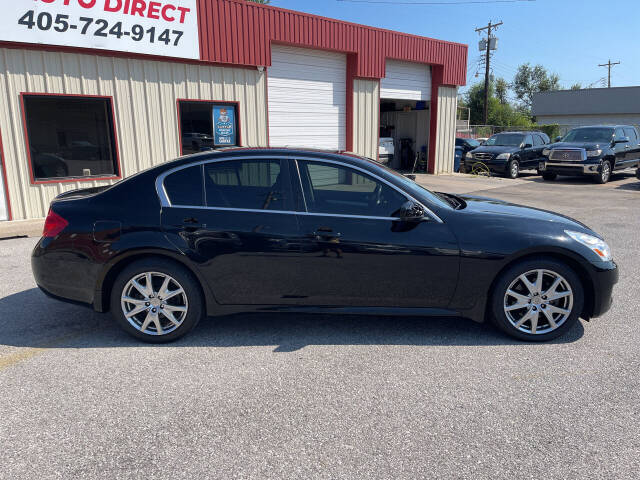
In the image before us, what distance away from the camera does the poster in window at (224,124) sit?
12.0 meters

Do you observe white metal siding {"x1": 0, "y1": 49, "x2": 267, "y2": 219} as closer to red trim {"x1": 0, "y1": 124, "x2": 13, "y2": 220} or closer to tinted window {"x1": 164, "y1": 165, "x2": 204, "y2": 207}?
red trim {"x1": 0, "y1": 124, "x2": 13, "y2": 220}

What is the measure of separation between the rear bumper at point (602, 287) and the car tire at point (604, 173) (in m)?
15.0

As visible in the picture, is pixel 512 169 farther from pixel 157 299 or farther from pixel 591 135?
pixel 157 299

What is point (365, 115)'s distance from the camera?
51.1ft

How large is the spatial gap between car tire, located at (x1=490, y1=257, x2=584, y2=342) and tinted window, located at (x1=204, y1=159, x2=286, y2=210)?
195 cm

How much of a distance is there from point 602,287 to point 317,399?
8.33 feet

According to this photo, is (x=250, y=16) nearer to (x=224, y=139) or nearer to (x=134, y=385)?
(x=224, y=139)

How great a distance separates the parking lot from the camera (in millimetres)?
2588

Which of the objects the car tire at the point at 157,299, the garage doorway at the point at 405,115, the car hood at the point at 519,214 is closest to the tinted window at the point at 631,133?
the garage doorway at the point at 405,115

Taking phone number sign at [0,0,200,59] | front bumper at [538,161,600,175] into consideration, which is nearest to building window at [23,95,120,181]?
phone number sign at [0,0,200,59]

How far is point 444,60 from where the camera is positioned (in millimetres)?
18000

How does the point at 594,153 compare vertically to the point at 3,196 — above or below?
above

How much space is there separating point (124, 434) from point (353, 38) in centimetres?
1384

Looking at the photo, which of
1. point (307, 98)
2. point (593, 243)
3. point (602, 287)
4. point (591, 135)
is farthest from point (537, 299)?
point (591, 135)
